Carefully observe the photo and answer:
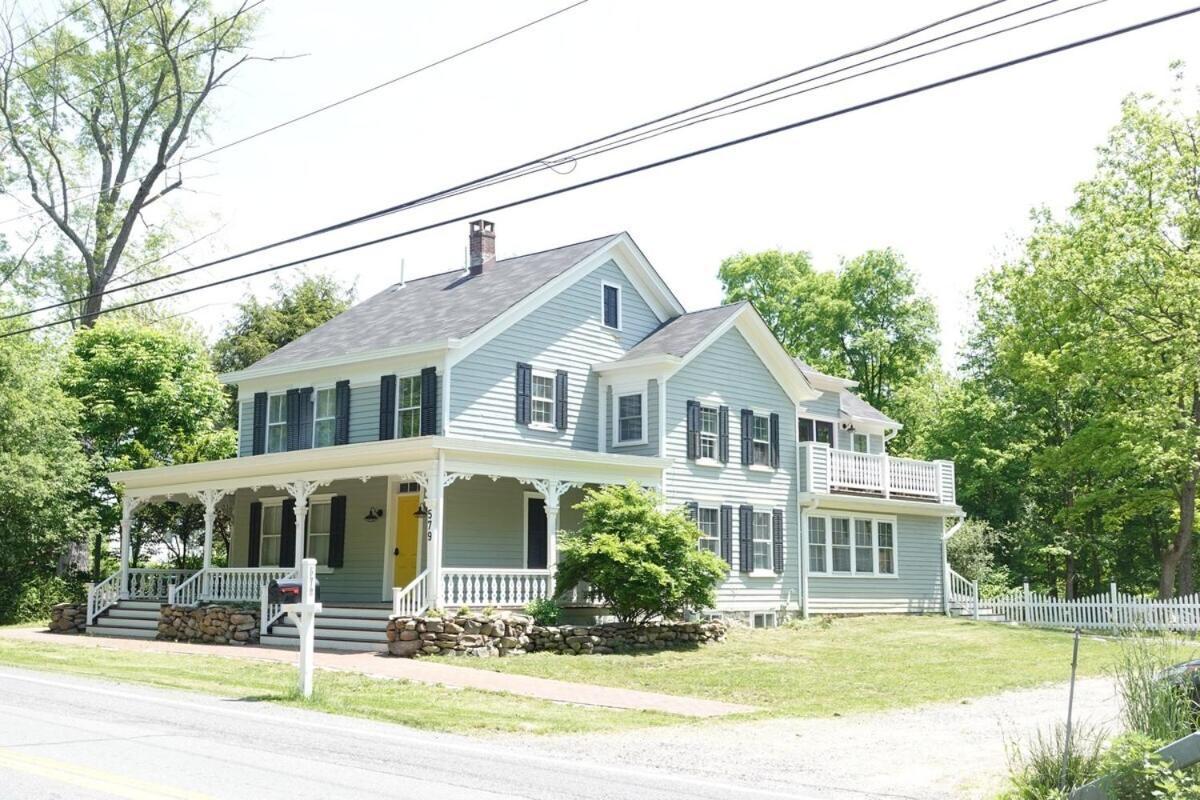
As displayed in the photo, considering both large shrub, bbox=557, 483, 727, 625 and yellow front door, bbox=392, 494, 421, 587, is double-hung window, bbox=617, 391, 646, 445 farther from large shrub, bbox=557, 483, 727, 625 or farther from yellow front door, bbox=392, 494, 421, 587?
yellow front door, bbox=392, 494, 421, 587

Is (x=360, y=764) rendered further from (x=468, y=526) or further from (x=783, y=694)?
(x=468, y=526)

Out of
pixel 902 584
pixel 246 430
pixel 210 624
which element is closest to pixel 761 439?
pixel 902 584

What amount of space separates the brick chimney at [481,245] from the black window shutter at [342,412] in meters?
5.34

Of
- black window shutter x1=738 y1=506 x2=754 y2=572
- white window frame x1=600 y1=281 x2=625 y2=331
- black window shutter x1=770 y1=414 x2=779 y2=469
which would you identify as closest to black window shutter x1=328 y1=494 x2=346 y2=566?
white window frame x1=600 y1=281 x2=625 y2=331

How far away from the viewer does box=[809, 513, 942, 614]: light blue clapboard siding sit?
30297 millimetres

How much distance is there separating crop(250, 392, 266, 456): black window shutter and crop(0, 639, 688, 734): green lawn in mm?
9163

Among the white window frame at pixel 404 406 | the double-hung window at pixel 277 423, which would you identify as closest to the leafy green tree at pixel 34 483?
the double-hung window at pixel 277 423

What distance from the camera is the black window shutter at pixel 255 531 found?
1109 inches

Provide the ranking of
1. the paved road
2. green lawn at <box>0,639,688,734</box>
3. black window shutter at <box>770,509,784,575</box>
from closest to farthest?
1. the paved road
2. green lawn at <box>0,639,688,734</box>
3. black window shutter at <box>770,509,784,575</box>

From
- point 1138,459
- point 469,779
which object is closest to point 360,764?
point 469,779

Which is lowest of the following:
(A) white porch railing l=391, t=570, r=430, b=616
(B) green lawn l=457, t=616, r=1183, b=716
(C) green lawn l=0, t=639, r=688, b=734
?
(B) green lawn l=457, t=616, r=1183, b=716

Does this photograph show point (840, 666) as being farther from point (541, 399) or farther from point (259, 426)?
point (259, 426)

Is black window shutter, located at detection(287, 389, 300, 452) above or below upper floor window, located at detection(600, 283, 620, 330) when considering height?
below

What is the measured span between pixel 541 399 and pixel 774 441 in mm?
6768
